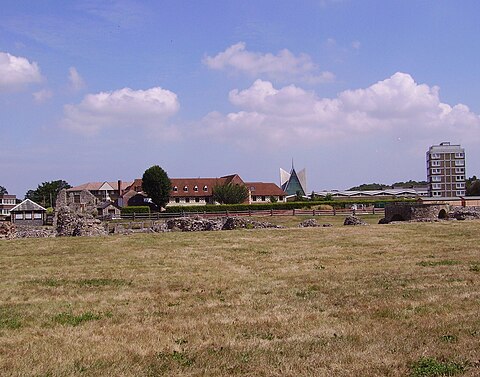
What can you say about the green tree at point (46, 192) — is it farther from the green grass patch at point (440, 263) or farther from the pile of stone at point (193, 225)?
the green grass patch at point (440, 263)

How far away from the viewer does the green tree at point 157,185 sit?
88250 millimetres

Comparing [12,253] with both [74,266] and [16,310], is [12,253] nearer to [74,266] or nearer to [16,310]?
[74,266]

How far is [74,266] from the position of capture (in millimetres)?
16797

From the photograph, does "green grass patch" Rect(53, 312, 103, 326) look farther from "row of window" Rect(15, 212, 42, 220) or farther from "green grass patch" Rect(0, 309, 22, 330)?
"row of window" Rect(15, 212, 42, 220)

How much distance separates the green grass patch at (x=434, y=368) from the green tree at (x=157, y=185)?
83254 mm

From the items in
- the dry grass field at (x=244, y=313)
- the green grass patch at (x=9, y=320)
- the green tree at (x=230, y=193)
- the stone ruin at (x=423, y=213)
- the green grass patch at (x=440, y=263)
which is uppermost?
the green tree at (x=230, y=193)

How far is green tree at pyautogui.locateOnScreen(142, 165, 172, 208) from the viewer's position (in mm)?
88250

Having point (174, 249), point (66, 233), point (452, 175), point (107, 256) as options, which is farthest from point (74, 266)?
point (452, 175)

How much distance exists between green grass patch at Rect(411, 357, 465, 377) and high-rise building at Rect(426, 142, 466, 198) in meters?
120

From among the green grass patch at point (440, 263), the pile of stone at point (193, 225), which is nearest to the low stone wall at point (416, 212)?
the pile of stone at point (193, 225)

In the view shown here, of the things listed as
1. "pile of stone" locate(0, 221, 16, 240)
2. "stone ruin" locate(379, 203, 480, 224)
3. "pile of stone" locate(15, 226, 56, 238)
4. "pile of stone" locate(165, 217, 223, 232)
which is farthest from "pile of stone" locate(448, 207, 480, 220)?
"pile of stone" locate(0, 221, 16, 240)

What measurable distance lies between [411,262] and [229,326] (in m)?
9.08

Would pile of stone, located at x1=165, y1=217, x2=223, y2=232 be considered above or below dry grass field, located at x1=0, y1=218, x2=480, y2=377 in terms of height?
above

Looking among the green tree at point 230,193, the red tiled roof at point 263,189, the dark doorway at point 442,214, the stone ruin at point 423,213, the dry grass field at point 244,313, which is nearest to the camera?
the dry grass field at point 244,313
